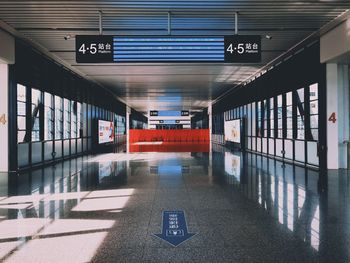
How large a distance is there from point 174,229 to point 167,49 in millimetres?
4836

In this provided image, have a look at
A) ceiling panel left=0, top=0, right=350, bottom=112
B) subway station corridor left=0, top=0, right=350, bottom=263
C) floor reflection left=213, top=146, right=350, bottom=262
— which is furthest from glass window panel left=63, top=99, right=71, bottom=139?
floor reflection left=213, top=146, right=350, bottom=262

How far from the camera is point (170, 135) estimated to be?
133 feet

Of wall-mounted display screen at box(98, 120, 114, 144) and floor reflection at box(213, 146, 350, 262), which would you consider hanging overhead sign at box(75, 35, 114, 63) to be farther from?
wall-mounted display screen at box(98, 120, 114, 144)

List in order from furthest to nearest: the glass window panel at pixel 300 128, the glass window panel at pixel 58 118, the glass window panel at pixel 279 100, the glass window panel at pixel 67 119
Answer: the glass window panel at pixel 67 119, the glass window panel at pixel 279 100, the glass window panel at pixel 58 118, the glass window panel at pixel 300 128

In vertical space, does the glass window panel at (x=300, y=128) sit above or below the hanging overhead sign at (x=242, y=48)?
below

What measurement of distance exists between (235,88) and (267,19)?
47.4ft

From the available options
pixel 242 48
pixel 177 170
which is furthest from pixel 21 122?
pixel 242 48

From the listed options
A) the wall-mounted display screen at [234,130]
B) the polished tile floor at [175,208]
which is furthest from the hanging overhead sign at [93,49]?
the wall-mounted display screen at [234,130]

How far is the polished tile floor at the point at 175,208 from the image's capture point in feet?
11.6

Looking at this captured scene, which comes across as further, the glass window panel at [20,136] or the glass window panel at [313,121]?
the glass window panel at [313,121]

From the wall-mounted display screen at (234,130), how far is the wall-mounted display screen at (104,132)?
→ 344 inches

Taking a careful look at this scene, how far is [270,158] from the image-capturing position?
51.0 feet

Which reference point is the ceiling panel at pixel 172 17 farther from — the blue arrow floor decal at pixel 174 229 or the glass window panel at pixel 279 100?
the blue arrow floor decal at pixel 174 229

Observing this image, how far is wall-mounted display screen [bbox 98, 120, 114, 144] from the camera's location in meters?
21.0
